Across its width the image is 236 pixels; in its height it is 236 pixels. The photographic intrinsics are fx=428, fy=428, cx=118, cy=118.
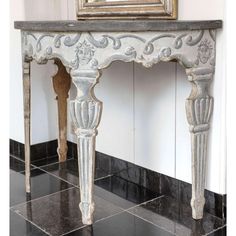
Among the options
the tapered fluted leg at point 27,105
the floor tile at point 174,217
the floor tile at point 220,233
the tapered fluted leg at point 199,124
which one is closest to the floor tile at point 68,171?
the tapered fluted leg at point 27,105

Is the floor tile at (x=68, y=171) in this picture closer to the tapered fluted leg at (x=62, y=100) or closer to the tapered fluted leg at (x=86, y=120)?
the tapered fluted leg at (x=62, y=100)

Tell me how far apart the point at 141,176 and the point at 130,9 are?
799mm

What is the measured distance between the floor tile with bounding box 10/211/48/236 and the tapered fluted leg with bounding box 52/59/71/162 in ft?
2.54

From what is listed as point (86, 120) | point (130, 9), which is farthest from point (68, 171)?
point (130, 9)

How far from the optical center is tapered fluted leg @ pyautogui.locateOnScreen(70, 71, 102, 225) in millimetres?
1524

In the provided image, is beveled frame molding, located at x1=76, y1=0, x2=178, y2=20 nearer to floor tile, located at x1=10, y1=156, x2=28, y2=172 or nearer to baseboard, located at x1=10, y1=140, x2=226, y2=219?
baseboard, located at x1=10, y1=140, x2=226, y2=219

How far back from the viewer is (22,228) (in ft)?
5.48

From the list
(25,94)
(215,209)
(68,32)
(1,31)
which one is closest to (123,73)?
(25,94)

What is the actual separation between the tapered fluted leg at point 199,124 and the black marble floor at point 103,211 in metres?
0.11

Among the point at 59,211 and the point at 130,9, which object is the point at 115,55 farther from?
the point at 59,211

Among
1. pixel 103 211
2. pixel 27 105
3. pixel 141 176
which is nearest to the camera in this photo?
pixel 103 211

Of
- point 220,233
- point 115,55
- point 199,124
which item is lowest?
point 220,233

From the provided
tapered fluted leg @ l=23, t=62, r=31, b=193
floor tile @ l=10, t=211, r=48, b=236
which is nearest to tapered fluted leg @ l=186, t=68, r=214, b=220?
floor tile @ l=10, t=211, r=48, b=236

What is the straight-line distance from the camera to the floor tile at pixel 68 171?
224cm
